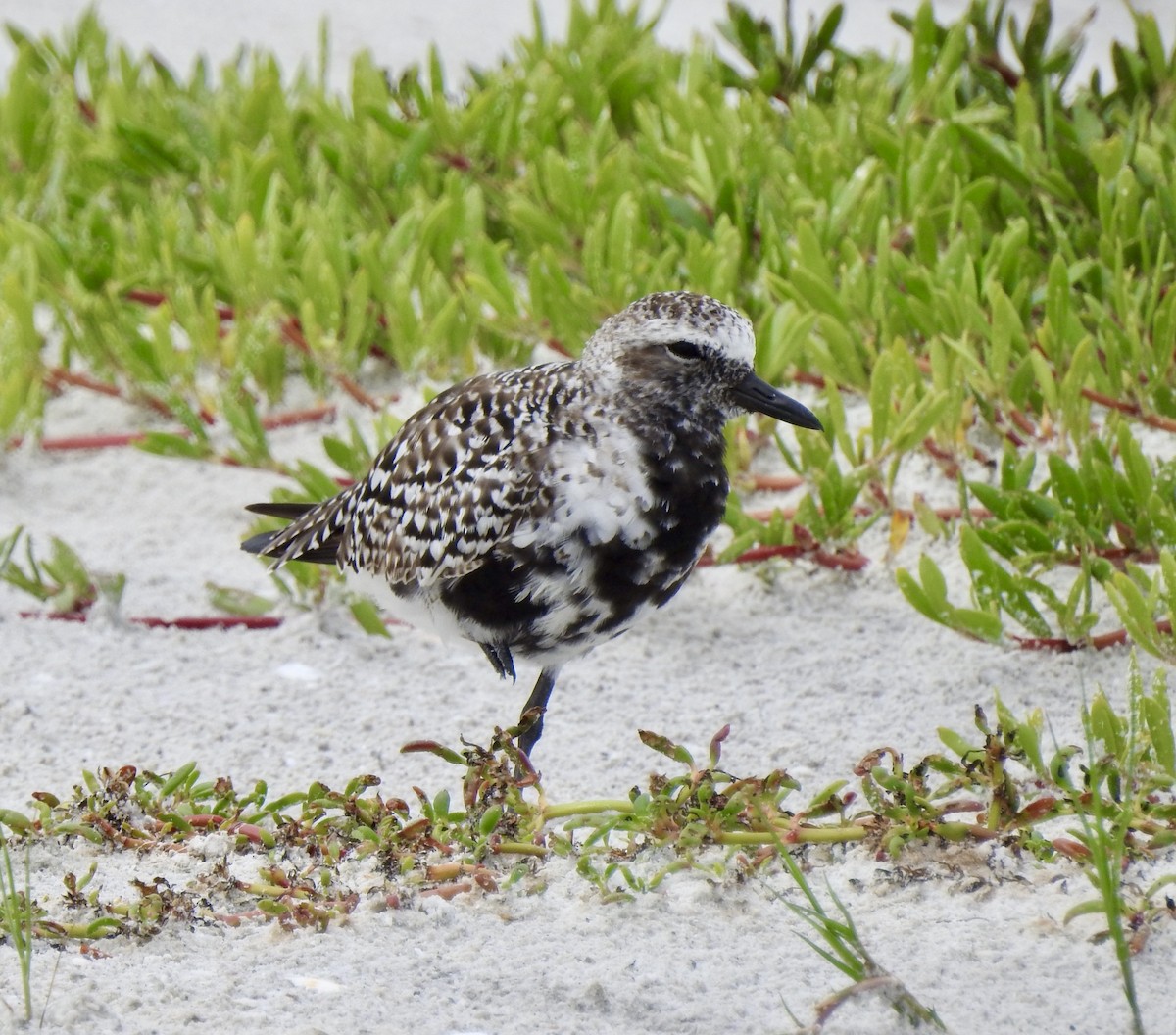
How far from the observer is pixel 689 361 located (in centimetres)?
293

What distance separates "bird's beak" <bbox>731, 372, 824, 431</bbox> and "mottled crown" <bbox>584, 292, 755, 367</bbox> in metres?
0.04

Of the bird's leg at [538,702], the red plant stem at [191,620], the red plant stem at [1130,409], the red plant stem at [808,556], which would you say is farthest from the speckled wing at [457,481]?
the red plant stem at [1130,409]

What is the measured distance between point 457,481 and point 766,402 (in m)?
0.61

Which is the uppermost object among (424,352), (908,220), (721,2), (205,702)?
(721,2)

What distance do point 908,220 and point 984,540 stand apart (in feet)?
4.84

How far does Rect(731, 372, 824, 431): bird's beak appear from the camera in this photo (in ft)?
9.76

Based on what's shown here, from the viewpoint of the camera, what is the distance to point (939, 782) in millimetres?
3113

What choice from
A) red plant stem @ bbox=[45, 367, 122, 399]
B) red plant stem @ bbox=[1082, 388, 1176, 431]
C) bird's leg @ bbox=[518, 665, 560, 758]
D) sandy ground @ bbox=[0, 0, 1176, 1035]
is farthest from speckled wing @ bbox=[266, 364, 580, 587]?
red plant stem @ bbox=[45, 367, 122, 399]

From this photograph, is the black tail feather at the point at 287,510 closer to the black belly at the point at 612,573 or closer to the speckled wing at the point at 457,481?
the speckled wing at the point at 457,481

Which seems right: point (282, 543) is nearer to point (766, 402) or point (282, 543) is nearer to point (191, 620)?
point (191, 620)

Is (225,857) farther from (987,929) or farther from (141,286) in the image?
(141,286)

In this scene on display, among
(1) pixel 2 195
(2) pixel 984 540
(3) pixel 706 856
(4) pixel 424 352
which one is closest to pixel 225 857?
(3) pixel 706 856

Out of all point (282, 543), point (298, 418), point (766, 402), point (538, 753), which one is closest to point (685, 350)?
point (766, 402)

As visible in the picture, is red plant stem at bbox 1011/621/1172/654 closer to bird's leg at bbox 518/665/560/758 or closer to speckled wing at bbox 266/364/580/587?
bird's leg at bbox 518/665/560/758
